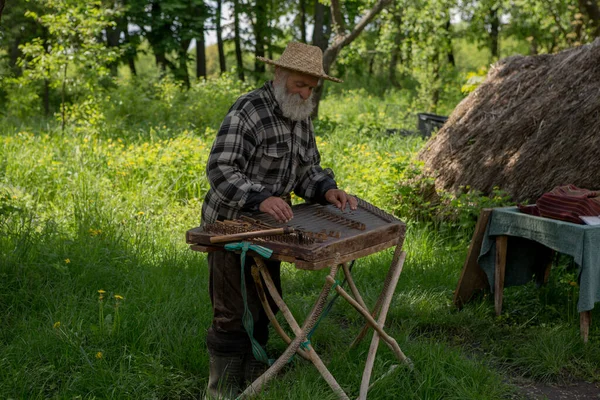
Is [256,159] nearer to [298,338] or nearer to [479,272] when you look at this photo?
[298,338]

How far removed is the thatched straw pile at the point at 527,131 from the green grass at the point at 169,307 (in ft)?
2.12

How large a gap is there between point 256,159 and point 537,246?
2754 millimetres

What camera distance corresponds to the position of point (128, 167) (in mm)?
8477

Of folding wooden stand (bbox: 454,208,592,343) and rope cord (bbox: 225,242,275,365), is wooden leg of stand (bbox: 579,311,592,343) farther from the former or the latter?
rope cord (bbox: 225,242,275,365)

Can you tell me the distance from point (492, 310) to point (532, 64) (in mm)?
3538

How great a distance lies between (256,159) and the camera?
3.71 meters

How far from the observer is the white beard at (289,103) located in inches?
145

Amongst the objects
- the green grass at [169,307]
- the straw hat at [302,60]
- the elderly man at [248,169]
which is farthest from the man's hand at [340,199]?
the green grass at [169,307]

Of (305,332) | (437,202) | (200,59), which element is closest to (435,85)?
(200,59)

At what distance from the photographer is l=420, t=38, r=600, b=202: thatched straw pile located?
6.41m

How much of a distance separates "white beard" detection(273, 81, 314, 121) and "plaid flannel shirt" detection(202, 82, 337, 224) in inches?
2.2

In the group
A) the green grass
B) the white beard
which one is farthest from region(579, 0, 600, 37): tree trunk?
the white beard

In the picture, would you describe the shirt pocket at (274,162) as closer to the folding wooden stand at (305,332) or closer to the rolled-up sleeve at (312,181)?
the rolled-up sleeve at (312,181)

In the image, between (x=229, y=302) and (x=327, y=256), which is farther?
(x=229, y=302)
